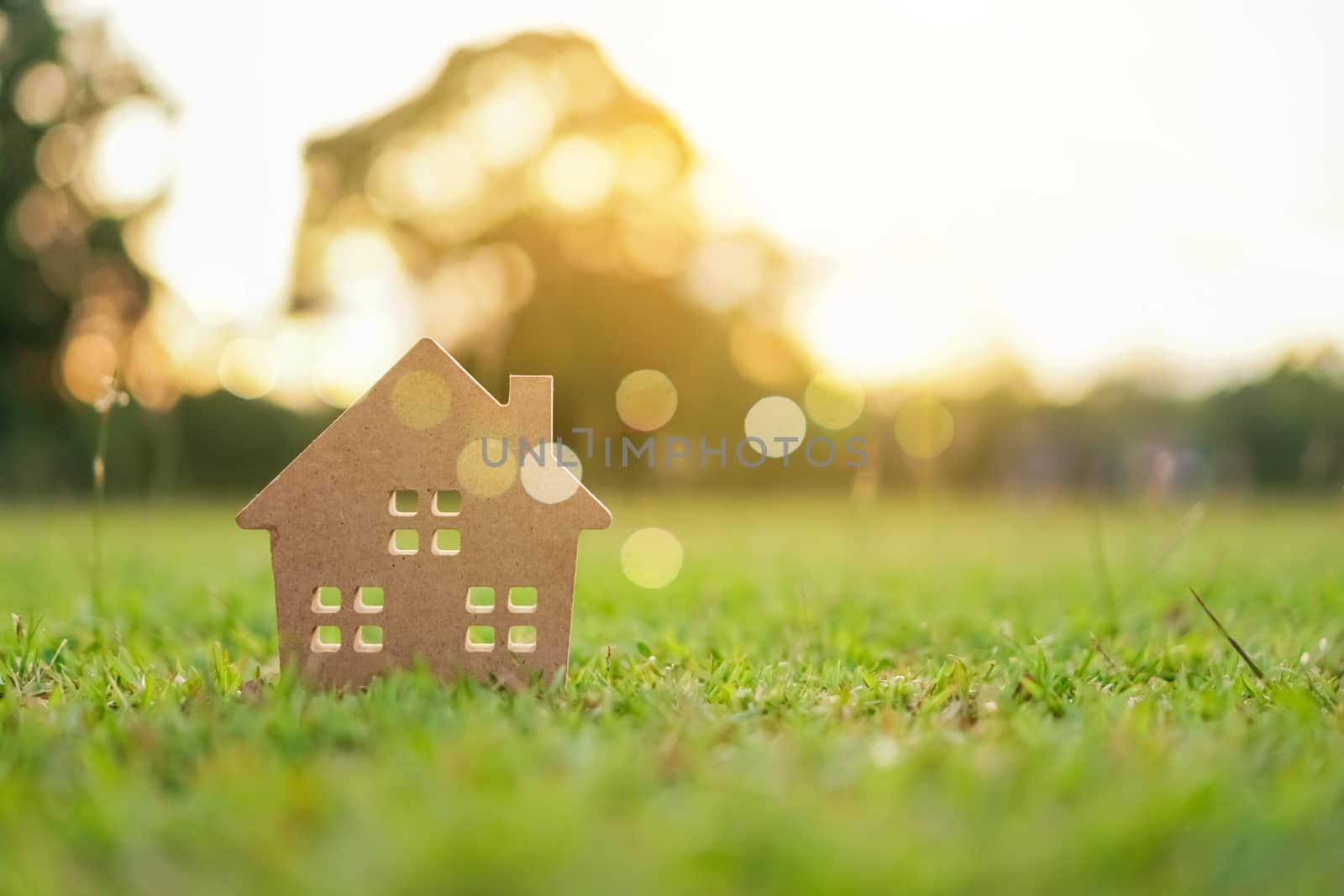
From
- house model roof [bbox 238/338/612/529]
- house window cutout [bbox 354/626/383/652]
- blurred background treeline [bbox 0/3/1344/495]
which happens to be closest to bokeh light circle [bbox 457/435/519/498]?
house model roof [bbox 238/338/612/529]

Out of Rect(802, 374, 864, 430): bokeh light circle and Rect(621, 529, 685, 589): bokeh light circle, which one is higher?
Rect(802, 374, 864, 430): bokeh light circle

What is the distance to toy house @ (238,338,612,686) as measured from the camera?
231 centimetres

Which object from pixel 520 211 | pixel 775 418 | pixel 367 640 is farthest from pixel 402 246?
pixel 367 640

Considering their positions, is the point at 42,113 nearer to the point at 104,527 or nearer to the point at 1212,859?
the point at 104,527

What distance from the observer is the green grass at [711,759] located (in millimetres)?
1245

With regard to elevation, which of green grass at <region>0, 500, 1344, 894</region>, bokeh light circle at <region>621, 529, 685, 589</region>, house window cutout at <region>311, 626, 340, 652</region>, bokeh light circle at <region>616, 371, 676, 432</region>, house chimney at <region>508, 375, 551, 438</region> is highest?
bokeh light circle at <region>616, 371, 676, 432</region>

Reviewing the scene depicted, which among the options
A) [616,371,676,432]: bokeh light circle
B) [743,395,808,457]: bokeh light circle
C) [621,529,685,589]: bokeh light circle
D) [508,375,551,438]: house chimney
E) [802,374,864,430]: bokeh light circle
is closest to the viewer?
[508,375,551,438]: house chimney

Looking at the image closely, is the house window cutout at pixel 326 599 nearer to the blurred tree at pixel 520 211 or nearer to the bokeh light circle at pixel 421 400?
the bokeh light circle at pixel 421 400

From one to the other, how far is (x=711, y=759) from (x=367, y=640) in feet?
4.00

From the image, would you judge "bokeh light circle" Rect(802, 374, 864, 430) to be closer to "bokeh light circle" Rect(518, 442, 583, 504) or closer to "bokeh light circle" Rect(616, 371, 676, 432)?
"bokeh light circle" Rect(616, 371, 676, 432)

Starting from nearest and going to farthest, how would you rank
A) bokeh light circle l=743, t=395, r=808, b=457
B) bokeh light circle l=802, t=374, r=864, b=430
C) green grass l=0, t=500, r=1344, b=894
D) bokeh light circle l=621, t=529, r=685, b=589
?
green grass l=0, t=500, r=1344, b=894, bokeh light circle l=621, t=529, r=685, b=589, bokeh light circle l=802, t=374, r=864, b=430, bokeh light circle l=743, t=395, r=808, b=457

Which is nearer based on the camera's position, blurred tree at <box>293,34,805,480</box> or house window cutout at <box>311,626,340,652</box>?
house window cutout at <box>311,626,340,652</box>

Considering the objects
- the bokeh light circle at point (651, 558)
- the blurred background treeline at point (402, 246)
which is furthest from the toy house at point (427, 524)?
the blurred background treeline at point (402, 246)

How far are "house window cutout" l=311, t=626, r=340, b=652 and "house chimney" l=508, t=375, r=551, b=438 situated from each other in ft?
2.26
